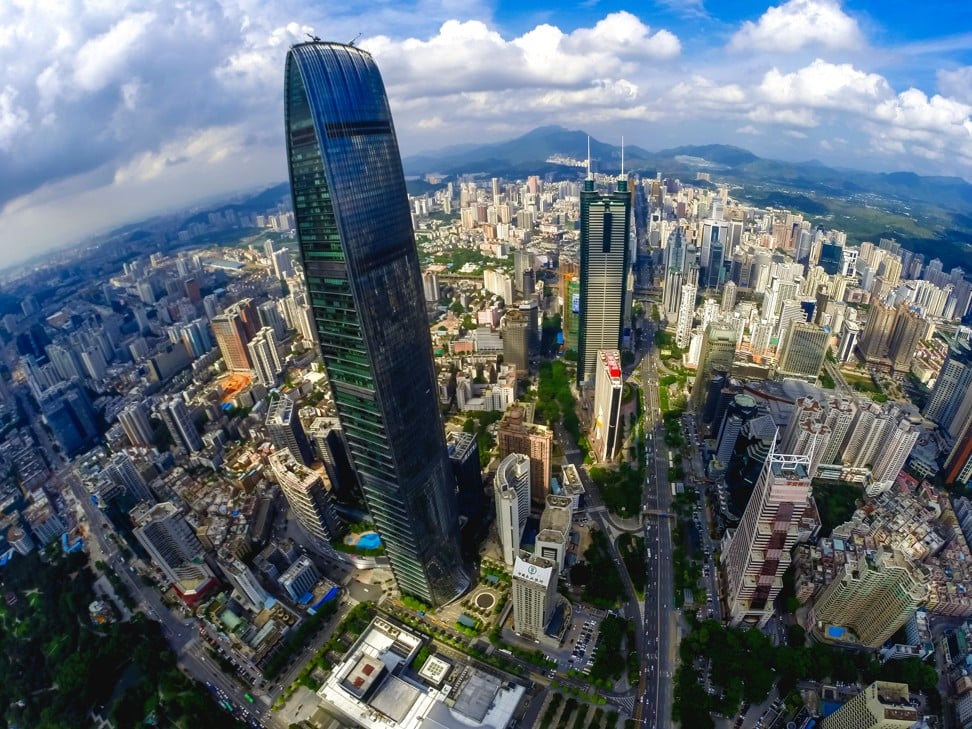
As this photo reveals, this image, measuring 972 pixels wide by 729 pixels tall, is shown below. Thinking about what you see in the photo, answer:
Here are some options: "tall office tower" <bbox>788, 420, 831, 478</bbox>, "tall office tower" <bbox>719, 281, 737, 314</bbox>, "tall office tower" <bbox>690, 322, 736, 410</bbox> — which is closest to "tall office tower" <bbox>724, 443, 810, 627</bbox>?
"tall office tower" <bbox>788, 420, 831, 478</bbox>

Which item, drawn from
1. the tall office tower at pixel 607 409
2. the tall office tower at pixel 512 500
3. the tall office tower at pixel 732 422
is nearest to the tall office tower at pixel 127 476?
the tall office tower at pixel 512 500

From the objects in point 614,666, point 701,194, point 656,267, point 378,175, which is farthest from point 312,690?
point 701,194

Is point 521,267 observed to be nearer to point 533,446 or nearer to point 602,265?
point 602,265

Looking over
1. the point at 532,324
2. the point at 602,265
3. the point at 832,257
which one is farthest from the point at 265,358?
the point at 832,257

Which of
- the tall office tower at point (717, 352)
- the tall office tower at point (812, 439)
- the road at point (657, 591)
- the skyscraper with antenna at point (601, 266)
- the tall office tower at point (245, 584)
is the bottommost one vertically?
the road at point (657, 591)

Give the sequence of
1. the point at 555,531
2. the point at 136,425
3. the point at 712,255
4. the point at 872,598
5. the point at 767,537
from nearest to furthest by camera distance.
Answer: the point at 767,537, the point at 872,598, the point at 555,531, the point at 136,425, the point at 712,255

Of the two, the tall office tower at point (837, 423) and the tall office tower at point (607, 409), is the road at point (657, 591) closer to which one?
the tall office tower at point (607, 409)

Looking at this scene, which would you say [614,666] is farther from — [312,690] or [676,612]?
[312,690]
